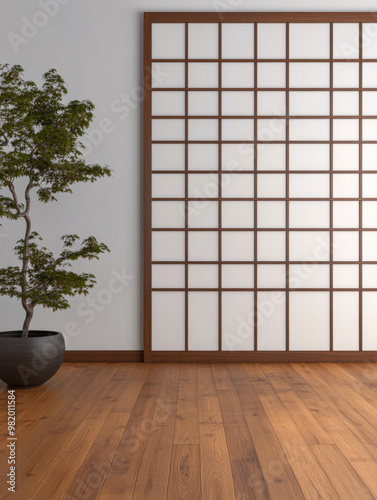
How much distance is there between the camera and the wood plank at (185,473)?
182cm

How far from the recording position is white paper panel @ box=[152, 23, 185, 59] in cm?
394

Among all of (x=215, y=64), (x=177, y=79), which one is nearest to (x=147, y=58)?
(x=177, y=79)

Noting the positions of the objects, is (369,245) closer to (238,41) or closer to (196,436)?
(238,41)

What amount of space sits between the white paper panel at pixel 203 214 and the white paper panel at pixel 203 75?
887 mm

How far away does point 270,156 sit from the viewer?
3.98m

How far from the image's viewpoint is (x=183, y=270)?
398 centimetres

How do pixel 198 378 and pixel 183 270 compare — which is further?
pixel 183 270

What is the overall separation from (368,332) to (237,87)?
2105mm

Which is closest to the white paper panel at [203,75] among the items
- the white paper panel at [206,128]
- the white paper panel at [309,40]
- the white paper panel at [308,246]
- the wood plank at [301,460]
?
the white paper panel at [206,128]

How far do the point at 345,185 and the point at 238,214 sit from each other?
0.84 metres

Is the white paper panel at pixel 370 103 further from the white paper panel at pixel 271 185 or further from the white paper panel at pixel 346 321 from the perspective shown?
the white paper panel at pixel 346 321

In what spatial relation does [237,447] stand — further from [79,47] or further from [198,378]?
[79,47]

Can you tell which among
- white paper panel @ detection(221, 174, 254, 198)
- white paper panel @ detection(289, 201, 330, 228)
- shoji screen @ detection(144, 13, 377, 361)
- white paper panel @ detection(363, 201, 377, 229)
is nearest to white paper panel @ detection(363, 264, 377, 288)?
shoji screen @ detection(144, 13, 377, 361)

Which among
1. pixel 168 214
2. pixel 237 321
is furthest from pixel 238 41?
Result: pixel 237 321
